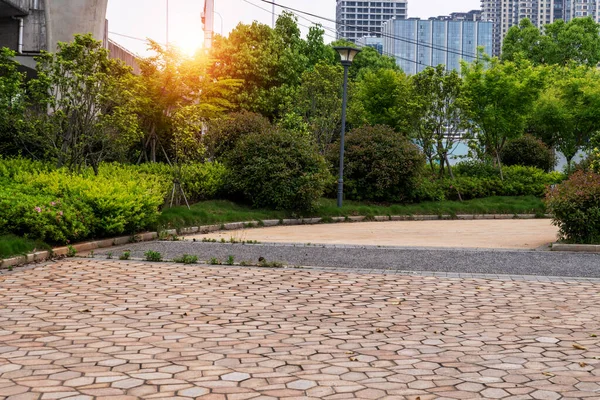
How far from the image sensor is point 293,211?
2145 centimetres

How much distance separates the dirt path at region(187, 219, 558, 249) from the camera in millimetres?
15750

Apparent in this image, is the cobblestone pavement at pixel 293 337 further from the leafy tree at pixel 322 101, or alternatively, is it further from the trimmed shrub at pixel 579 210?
the leafy tree at pixel 322 101

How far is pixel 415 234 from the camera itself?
18125 mm

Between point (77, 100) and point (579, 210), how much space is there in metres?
11.0

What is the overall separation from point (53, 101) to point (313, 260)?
8.15m

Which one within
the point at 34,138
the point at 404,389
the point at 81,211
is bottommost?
the point at 404,389

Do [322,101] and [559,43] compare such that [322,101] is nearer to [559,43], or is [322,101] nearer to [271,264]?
[271,264]

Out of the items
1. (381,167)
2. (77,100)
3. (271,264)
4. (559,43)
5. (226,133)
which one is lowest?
(271,264)

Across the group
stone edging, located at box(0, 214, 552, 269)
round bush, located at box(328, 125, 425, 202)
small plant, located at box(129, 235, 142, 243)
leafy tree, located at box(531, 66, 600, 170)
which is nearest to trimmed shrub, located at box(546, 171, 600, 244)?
stone edging, located at box(0, 214, 552, 269)

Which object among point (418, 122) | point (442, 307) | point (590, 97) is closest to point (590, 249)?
point (442, 307)

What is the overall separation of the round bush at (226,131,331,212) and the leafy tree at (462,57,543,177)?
30.5 feet

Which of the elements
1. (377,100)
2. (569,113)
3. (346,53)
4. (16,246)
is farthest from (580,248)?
(377,100)

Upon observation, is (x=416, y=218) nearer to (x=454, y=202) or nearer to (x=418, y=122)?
(x=454, y=202)

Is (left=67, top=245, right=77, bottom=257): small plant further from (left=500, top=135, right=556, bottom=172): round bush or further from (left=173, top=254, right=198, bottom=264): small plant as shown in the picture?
(left=500, top=135, right=556, bottom=172): round bush
